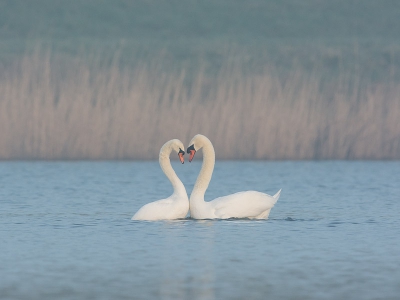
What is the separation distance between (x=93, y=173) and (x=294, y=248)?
24.5 ft

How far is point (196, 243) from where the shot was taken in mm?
9156

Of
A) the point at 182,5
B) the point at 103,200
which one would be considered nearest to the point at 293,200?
the point at 103,200

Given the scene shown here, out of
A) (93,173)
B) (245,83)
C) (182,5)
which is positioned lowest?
(93,173)

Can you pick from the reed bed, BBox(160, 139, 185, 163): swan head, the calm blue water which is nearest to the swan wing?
the calm blue water

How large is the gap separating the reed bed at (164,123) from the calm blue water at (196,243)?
1.61m

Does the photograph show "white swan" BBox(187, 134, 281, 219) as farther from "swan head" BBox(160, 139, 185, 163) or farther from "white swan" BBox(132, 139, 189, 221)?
"swan head" BBox(160, 139, 185, 163)

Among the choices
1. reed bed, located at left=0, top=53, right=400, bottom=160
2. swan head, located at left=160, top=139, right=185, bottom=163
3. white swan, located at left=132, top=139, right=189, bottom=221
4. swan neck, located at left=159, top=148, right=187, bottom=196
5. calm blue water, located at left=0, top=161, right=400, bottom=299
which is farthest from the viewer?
reed bed, located at left=0, top=53, right=400, bottom=160

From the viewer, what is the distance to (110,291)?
702 cm

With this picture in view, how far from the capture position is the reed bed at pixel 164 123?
16.8m

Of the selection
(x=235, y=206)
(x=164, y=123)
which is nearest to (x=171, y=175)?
(x=235, y=206)

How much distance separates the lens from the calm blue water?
23.6 ft

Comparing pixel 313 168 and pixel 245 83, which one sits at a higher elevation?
pixel 245 83

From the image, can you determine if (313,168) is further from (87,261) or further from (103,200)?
(87,261)

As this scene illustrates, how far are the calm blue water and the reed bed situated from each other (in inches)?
63.5
